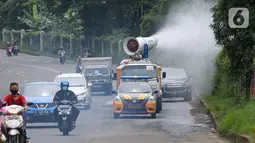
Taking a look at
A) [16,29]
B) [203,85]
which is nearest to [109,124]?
[203,85]

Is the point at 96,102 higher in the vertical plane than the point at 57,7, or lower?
lower

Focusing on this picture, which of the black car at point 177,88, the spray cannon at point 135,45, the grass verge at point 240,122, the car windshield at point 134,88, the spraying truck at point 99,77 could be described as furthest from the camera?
the spraying truck at point 99,77

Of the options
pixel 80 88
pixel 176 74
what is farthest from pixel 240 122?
pixel 176 74

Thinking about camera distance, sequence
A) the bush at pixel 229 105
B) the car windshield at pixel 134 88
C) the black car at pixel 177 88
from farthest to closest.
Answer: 1. the black car at pixel 177 88
2. the car windshield at pixel 134 88
3. the bush at pixel 229 105

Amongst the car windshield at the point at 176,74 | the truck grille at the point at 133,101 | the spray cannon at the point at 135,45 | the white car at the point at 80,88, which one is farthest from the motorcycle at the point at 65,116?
the car windshield at the point at 176,74

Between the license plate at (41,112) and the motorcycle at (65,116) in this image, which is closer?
the motorcycle at (65,116)

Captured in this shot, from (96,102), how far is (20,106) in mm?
22712

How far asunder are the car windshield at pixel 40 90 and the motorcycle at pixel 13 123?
11421mm

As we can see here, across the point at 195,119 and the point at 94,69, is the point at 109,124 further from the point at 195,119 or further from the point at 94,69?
the point at 94,69

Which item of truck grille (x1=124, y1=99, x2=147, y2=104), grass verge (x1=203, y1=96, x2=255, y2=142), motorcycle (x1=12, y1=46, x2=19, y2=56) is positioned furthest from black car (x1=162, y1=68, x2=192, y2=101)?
motorcycle (x1=12, y1=46, x2=19, y2=56)

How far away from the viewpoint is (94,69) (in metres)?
45.6

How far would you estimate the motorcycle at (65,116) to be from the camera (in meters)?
23.3

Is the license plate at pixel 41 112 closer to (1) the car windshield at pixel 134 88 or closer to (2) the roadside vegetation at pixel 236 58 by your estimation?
(1) the car windshield at pixel 134 88

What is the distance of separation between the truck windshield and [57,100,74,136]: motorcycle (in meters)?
11.7
